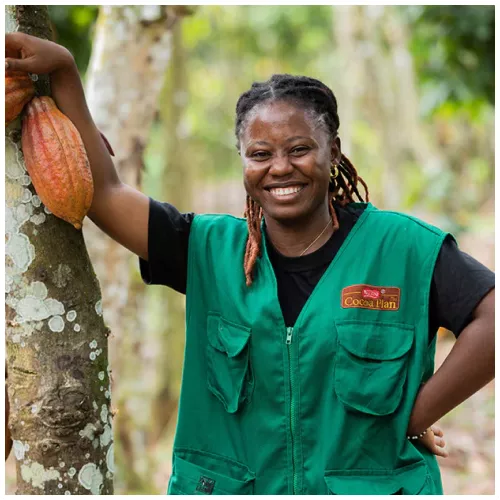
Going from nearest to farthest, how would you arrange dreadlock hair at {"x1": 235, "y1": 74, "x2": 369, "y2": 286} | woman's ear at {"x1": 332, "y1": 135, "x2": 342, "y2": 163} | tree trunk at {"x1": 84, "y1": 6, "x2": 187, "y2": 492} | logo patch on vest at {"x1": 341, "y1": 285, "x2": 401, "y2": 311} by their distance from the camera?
logo patch on vest at {"x1": 341, "y1": 285, "x2": 401, "y2": 311}, dreadlock hair at {"x1": 235, "y1": 74, "x2": 369, "y2": 286}, woman's ear at {"x1": 332, "y1": 135, "x2": 342, "y2": 163}, tree trunk at {"x1": 84, "y1": 6, "x2": 187, "y2": 492}

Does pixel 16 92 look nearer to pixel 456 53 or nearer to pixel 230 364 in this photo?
pixel 230 364

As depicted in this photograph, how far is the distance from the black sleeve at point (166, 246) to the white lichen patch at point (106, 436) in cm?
57

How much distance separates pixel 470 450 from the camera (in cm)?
569

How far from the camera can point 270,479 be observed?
220cm

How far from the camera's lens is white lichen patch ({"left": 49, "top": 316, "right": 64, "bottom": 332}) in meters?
1.92

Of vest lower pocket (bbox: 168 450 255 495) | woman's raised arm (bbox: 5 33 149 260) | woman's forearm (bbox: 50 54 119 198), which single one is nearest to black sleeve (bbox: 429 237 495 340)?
vest lower pocket (bbox: 168 450 255 495)

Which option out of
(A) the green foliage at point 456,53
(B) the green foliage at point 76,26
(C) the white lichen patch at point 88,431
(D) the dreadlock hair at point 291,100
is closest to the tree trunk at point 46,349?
(C) the white lichen patch at point 88,431

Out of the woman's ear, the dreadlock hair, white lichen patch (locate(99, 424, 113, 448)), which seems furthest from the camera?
the woman's ear

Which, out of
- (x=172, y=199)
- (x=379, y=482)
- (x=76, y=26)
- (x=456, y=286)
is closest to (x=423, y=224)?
(x=456, y=286)

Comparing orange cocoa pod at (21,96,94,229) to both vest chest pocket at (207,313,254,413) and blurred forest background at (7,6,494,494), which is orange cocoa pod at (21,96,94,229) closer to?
vest chest pocket at (207,313,254,413)

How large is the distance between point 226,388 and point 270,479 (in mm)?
313

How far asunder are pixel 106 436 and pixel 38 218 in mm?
646

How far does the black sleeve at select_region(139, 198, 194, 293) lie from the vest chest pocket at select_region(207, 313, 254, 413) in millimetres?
220

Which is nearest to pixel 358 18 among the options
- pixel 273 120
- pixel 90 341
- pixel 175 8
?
pixel 175 8
